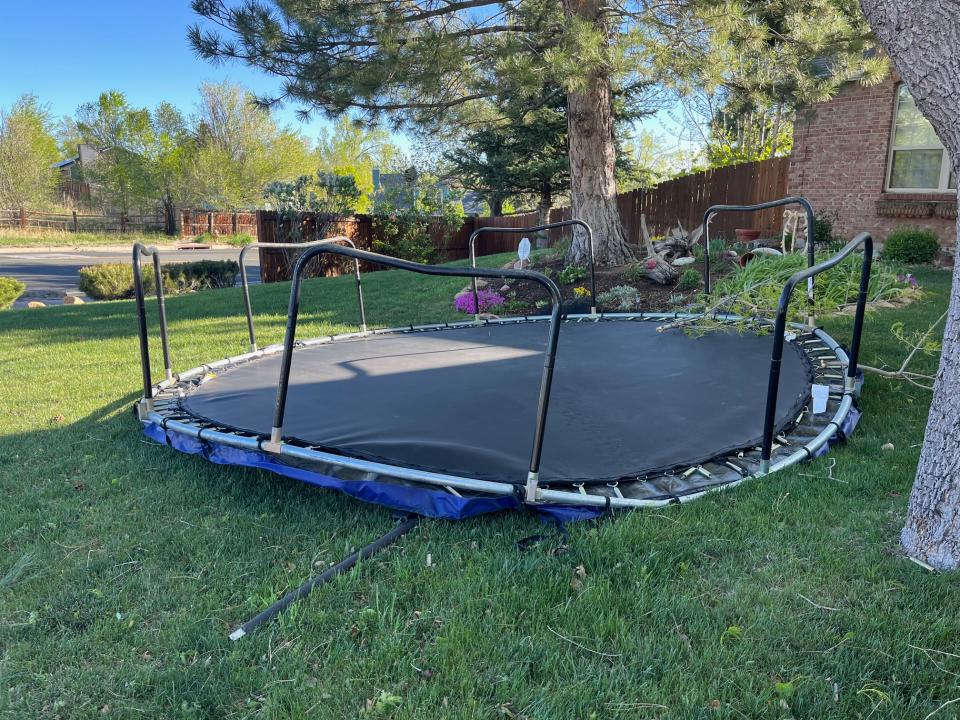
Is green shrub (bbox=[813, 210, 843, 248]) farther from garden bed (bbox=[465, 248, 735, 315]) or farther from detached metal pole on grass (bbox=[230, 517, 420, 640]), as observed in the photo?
detached metal pole on grass (bbox=[230, 517, 420, 640])

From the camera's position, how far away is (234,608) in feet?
5.12

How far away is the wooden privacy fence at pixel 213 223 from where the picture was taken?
88.9 feet

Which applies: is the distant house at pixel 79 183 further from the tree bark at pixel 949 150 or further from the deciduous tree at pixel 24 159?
the tree bark at pixel 949 150

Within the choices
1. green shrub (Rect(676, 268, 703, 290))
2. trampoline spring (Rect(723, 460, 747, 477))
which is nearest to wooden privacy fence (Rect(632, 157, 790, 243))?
green shrub (Rect(676, 268, 703, 290))

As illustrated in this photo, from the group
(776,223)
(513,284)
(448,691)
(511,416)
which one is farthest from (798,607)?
(776,223)

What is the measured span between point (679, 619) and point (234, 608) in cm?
103

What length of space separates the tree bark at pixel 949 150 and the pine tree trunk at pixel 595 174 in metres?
5.00

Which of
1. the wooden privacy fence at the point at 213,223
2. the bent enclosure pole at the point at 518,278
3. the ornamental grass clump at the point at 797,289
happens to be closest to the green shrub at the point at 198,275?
the ornamental grass clump at the point at 797,289

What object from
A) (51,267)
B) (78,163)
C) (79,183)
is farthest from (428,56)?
(78,163)

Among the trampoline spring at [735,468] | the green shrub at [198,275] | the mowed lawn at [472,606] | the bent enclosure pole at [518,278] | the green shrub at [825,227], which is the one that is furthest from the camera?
the green shrub at [198,275]

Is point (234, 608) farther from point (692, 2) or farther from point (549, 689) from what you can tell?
point (692, 2)

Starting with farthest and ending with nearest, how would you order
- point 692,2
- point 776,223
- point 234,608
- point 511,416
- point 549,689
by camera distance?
point 776,223 → point 692,2 → point 511,416 → point 234,608 → point 549,689

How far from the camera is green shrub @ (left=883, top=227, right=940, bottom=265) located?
22.5 feet

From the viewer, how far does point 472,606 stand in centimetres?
150
